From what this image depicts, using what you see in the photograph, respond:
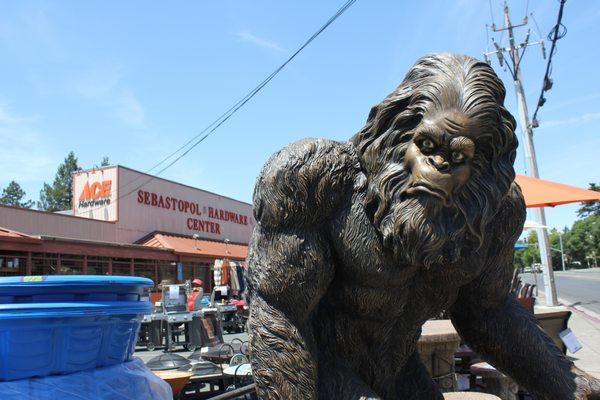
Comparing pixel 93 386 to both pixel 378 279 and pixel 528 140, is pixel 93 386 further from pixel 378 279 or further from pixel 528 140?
pixel 528 140

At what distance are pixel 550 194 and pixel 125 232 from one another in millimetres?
16177

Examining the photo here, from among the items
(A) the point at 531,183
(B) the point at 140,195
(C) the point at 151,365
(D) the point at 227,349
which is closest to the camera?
(C) the point at 151,365

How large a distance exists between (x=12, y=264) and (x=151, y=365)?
34.6 feet

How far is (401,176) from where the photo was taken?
1.00m

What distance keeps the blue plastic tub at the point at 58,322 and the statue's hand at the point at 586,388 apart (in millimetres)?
1208

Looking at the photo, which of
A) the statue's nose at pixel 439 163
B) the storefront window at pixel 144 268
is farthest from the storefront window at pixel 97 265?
the statue's nose at pixel 439 163

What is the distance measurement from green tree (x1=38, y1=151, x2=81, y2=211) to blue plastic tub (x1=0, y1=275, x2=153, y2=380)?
49405mm

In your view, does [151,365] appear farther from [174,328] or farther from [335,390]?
[174,328]

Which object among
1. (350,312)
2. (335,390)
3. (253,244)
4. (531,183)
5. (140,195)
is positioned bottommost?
(335,390)

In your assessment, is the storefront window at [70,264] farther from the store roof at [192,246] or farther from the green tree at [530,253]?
the green tree at [530,253]

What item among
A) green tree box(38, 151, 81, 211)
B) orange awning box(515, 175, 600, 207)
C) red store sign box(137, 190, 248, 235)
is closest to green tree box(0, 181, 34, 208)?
green tree box(38, 151, 81, 211)

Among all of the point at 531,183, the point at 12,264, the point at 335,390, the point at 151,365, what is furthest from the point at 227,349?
the point at 12,264

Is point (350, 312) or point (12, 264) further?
point (12, 264)

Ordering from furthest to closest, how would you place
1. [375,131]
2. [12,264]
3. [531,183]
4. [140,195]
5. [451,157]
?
[140,195], [12,264], [531,183], [375,131], [451,157]
